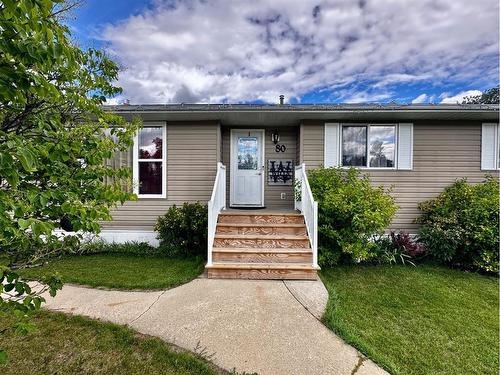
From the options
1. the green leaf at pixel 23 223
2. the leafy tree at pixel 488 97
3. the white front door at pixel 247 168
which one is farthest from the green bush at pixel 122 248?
the leafy tree at pixel 488 97

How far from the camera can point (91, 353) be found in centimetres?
244

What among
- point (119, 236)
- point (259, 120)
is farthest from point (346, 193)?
point (119, 236)

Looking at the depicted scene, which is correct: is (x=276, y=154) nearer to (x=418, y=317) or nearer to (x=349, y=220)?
(x=349, y=220)

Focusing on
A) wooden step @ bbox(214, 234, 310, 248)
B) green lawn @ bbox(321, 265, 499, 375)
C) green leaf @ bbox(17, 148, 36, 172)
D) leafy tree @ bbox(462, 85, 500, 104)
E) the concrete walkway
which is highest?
leafy tree @ bbox(462, 85, 500, 104)

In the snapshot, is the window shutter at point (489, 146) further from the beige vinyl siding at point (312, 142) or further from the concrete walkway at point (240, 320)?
the concrete walkway at point (240, 320)

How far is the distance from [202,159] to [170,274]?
2980 mm

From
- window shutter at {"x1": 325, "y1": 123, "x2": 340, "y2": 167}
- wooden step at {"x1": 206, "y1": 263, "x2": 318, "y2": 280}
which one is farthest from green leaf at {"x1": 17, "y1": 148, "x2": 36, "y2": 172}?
window shutter at {"x1": 325, "y1": 123, "x2": 340, "y2": 167}

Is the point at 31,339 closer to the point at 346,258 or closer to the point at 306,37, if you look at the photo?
the point at 346,258

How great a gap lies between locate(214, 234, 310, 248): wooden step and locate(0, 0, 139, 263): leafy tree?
2.94 m

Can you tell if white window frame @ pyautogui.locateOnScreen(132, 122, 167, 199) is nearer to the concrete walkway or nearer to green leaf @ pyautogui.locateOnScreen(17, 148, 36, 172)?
the concrete walkway

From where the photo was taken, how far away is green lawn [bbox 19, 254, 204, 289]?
13.4 ft

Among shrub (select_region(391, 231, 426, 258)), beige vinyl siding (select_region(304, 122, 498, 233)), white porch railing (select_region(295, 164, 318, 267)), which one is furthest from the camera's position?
beige vinyl siding (select_region(304, 122, 498, 233))

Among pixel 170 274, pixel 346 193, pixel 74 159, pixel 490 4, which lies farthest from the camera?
pixel 490 4

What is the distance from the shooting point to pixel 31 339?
2633mm
